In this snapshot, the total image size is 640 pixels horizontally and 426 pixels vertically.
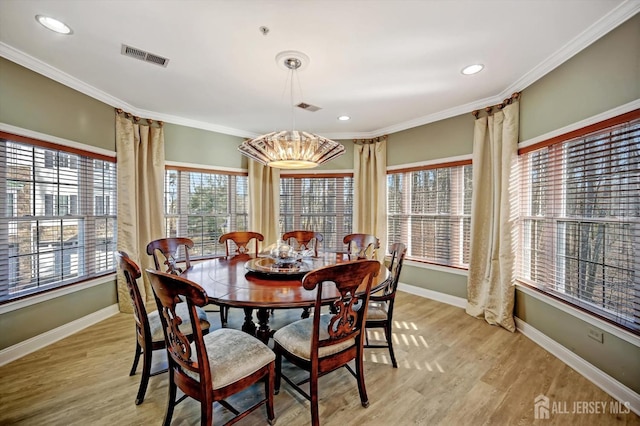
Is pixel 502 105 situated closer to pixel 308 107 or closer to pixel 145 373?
pixel 308 107

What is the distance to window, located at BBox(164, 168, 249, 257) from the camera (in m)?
4.30

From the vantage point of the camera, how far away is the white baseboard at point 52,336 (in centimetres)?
245

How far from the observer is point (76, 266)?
3135 millimetres

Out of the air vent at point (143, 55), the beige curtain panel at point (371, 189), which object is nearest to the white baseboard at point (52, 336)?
the air vent at point (143, 55)

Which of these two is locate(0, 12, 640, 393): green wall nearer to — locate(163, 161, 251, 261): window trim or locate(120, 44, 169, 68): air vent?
locate(163, 161, 251, 261): window trim

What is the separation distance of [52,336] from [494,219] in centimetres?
500

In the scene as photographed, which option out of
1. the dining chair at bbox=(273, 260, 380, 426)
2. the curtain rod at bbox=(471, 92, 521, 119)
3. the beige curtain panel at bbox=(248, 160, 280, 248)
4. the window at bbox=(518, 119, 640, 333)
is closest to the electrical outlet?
the window at bbox=(518, 119, 640, 333)

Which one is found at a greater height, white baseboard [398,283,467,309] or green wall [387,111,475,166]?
green wall [387,111,475,166]

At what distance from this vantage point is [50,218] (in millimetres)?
2844

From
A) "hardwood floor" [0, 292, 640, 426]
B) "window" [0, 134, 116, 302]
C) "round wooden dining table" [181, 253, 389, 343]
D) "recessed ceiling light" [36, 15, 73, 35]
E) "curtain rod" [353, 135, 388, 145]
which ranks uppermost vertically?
"recessed ceiling light" [36, 15, 73, 35]

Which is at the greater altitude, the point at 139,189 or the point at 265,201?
the point at 139,189

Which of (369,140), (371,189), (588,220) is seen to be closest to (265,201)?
(371,189)

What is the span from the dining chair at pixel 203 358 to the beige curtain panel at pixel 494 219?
2798 mm

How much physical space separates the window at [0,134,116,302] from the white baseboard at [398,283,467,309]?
14.0 ft
